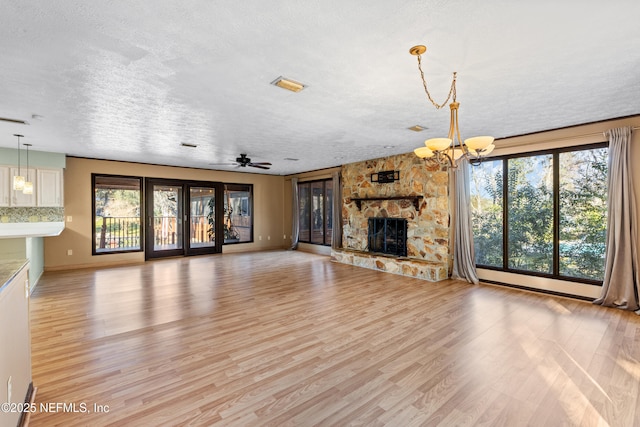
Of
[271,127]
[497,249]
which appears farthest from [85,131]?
[497,249]

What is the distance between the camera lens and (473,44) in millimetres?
2258

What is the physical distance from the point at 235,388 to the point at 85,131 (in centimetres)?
464

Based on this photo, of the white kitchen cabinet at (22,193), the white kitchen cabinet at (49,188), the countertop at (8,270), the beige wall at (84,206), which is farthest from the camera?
the beige wall at (84,206)

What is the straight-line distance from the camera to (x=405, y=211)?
660 centimetres

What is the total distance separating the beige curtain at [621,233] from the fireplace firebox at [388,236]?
3.28 metres

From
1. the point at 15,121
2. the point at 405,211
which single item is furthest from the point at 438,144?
the point at 15,121

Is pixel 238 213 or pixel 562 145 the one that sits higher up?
pixel 562 145

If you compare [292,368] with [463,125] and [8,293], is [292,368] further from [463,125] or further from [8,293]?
[463,125]

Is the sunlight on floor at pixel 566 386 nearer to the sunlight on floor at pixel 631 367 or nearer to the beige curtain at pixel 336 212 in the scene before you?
the sunlight on floor at pixel 631 367

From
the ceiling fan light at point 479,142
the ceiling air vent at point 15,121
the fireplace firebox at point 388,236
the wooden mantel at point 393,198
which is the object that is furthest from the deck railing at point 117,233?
the ceiling fan light at point 479,142

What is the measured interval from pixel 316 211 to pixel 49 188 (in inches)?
256

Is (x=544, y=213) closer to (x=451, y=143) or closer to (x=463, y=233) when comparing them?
(x=463, y=233)

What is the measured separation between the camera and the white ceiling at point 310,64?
1900mm

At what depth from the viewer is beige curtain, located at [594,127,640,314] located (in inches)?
155
